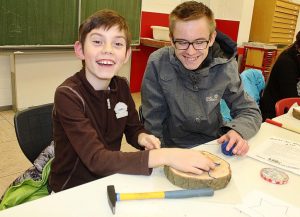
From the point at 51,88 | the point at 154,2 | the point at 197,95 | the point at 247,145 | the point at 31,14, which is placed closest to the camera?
the point at 247,145

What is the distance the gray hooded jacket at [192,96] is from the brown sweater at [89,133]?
0.22 metres

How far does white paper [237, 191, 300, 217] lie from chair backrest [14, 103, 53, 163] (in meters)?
0.79

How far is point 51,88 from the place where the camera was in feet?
11.7

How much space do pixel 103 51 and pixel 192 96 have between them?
50 centimetres

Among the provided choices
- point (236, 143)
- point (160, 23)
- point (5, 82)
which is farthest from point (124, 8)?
point (236, 143)

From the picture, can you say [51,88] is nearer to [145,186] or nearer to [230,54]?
[230,54]

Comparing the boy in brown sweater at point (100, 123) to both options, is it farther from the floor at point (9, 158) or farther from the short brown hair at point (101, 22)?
the floor at point (9, 158)

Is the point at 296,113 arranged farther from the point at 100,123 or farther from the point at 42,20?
the point at 42,20

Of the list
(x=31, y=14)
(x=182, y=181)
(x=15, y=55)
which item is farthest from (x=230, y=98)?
(x=15, y=55)

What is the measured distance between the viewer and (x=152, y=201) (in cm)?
76

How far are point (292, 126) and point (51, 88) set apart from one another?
9.16 ft

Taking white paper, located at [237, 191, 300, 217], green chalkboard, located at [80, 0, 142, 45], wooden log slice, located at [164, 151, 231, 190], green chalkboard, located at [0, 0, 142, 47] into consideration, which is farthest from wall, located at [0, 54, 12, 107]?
white paper, located at [237, 191, 300, 217]

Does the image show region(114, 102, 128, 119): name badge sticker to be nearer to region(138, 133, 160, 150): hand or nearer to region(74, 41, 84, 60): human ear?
region(138, 133, 160, 150): hand

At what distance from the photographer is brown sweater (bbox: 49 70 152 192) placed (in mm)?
893
